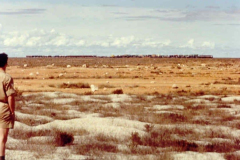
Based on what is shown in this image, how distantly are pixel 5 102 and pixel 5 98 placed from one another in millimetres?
90

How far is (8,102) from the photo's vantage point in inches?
317

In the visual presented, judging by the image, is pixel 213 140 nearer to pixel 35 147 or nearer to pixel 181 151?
pixel 181 151

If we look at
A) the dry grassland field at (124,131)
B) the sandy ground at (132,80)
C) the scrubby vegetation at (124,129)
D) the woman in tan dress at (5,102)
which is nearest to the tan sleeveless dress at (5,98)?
the woman in tan dress at (5,102)

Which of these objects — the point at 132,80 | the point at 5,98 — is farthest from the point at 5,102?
the point at 132,80

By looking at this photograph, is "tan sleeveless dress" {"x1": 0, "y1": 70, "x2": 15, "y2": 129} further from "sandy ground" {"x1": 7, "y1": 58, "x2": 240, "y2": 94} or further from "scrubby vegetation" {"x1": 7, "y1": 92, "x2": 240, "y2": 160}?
"sandy ground" {"x1": 7, "y1": 58, "x2": 240, "y2": 94}

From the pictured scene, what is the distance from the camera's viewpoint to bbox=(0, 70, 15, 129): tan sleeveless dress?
7.97m

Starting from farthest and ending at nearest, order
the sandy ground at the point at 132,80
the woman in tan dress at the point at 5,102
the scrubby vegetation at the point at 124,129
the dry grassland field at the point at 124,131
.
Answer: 1. the sandy ground at the point at 132,80
2. the scrubby vegetation at the point at 124,129
3. the dry grassland field at the point at 124,131
4. the woman in tan dress at the point at 5,102

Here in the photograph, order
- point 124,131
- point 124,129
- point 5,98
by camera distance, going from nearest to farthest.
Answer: point 5,98 → point 124,131 → point 124,129

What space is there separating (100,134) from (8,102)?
4.89 m

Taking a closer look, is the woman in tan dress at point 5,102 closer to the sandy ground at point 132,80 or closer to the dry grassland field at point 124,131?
the dry grassland field at point 124,131

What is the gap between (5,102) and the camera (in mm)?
8109

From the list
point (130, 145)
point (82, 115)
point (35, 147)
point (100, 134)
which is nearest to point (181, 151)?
point (130, 145)

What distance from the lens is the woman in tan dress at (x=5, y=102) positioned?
7.97 m

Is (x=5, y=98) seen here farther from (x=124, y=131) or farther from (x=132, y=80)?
(x=132, y=80)
